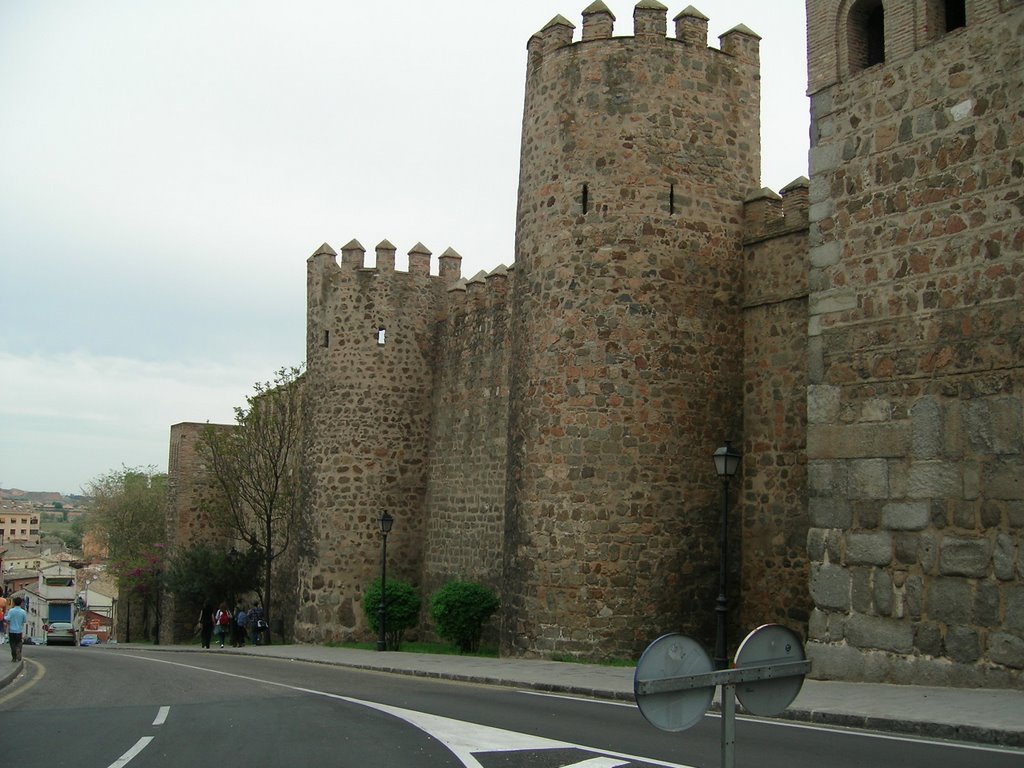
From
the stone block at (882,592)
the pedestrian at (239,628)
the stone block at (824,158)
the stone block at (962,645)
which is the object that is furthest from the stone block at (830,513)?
the pedestrian at (239,628)

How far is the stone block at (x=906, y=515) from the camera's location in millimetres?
12250

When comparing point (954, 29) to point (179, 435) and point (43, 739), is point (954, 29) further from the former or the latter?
point (179, 435)

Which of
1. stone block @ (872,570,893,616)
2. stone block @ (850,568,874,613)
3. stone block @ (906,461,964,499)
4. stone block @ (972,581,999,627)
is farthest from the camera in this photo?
stone block @ (850,568,874,613)

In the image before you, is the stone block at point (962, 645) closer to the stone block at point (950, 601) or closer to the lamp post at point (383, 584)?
the stone block at point (950, 601)

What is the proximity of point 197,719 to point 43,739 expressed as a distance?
1.68 metres

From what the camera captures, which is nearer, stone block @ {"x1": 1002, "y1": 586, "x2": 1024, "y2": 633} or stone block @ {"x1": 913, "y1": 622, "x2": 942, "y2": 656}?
stone block @ {"x1": 1002, "y1": 586, "x2": 1024, "y2": 633}

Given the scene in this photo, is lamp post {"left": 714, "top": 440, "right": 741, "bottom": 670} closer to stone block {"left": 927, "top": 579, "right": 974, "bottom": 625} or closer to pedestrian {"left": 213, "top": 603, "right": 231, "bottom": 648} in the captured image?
stone block {"left": 927, "top": 579, "right": 974, "bottom": 625}

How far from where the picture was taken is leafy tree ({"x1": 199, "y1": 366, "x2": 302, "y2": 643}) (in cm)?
3297

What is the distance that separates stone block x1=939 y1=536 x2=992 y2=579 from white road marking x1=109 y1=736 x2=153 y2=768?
26.8 feet

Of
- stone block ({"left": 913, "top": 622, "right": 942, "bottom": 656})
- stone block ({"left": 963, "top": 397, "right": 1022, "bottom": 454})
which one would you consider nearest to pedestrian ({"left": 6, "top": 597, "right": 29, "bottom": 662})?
stone block ({"left": 913, "top": 622, "right": 942, "bottom": 656})

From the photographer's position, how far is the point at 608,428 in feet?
55.9

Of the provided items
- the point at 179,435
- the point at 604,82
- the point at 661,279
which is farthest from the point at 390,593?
the point at 179,435

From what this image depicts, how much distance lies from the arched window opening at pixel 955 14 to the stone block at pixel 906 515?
225 inches

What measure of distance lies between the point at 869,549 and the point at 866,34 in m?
6.40
